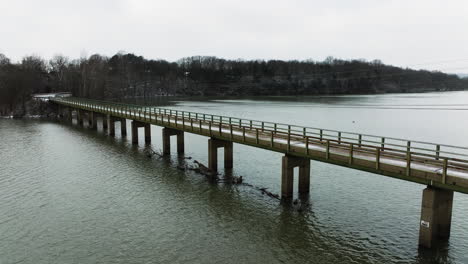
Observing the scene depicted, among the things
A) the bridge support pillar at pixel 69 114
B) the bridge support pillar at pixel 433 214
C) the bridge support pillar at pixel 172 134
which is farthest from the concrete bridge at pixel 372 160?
the bridge support pillar at pixel 69 114

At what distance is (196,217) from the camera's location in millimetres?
20875

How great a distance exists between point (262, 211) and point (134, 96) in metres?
148

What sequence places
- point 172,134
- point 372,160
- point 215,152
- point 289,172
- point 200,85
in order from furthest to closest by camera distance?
point 200,85 < point 172,134 < point 215,152 < point 289,172 < point 372,160

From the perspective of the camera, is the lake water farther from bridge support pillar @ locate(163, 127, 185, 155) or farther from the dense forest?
the dense forest

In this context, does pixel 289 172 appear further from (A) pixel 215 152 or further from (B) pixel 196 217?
(A) pixel 215 152

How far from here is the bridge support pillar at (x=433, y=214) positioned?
16.0 metres

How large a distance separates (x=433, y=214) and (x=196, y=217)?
39.8 feet

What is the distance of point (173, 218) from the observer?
20719mm

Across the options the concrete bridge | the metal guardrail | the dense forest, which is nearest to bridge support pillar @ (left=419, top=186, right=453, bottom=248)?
the concrete bridge

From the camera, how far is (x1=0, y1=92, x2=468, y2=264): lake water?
54.3ft

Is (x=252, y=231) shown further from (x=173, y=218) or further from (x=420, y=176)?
(x=420, y=176)

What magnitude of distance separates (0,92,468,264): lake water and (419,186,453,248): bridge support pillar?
0.69 metres

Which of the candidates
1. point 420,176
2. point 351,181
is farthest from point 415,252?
point 351,181

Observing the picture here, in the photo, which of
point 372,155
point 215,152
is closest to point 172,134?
point 215,152
